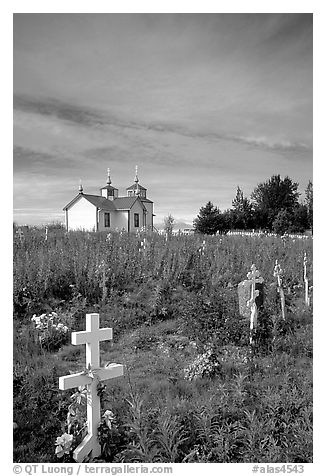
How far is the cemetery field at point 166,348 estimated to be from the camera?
178 centimetres

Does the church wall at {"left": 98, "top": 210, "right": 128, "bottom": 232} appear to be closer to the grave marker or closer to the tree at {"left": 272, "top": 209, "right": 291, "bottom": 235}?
the grave marker

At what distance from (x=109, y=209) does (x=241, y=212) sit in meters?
0.96

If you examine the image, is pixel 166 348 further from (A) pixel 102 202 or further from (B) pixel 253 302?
(A) pixel 102 202

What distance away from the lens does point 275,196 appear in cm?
272

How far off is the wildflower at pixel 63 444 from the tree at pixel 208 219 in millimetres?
1611

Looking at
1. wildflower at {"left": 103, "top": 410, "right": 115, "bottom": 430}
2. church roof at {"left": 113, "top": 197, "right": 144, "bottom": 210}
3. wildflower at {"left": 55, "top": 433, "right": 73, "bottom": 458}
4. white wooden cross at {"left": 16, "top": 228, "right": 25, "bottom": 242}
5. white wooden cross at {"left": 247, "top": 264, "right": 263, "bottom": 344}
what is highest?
church roof at {"left": 113, "top": 197, "right": 144, "bottom": 210}

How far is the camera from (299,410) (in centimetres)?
197

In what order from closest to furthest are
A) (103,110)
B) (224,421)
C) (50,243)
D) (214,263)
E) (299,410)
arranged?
(224,421) < (299,410) < (103,110) < (50,243) < (214,263)

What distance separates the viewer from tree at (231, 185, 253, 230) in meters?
2.72

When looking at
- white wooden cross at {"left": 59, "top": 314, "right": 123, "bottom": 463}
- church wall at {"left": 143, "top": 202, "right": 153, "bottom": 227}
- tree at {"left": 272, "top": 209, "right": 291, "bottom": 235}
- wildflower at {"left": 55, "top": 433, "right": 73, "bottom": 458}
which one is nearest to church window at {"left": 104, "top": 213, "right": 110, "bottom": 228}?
church wall at {"left": 143, "top": 202, "right": 153, "bottom": 227}

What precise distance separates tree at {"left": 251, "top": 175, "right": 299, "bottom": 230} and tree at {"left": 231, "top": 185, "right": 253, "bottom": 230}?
0.06m
